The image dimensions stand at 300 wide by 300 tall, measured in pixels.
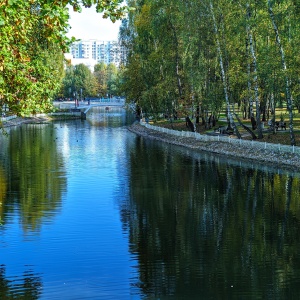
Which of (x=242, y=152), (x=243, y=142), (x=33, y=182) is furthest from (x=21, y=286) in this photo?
(x=243, y=142)

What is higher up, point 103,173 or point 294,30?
point 294,30

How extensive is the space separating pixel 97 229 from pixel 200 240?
467cm

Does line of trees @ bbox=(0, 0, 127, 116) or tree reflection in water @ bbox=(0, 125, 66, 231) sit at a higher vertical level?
line of trees @ bbox=(0, 0, 127, 116)

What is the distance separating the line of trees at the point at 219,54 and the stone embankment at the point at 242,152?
7.20 feet

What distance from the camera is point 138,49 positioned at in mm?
70375

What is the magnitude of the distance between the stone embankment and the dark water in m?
1.73

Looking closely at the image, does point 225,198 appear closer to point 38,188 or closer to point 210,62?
point 38,188

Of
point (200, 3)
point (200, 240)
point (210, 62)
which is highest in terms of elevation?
point (200, 3)

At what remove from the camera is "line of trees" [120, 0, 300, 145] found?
41562 millimetres

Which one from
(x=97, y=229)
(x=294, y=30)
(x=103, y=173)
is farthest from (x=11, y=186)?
(x=294, y=30)

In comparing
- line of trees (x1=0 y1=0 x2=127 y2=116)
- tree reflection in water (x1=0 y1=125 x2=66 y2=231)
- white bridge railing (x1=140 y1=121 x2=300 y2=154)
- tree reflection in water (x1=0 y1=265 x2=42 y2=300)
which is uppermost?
line of trees (x1=0 y1=0 x2=127 y2=116)

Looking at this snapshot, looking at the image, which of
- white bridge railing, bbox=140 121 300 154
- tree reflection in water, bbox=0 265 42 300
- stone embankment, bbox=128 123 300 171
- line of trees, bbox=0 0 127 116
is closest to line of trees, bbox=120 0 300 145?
white bridge railing, bbox=140 121 300 154

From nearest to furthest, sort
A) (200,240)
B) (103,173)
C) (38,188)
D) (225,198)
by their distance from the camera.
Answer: (200,240) < (225,198) < (38,188) < (103,173)

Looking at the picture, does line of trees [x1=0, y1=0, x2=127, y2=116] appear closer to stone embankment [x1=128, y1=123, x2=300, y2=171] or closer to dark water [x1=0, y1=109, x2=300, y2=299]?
dark water [x1=0, y1=109, x2=300, y2=299]
